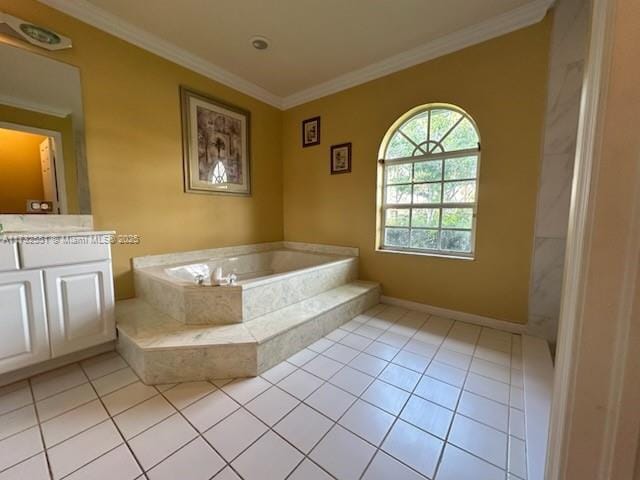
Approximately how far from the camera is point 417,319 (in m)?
2.57

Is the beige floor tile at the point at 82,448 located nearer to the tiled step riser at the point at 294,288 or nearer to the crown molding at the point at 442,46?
the tiled step riser at the point at 294,288

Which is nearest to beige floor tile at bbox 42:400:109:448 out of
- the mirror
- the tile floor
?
the tile floor

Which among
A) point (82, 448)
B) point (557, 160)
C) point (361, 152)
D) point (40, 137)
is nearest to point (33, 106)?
point (40, 137)

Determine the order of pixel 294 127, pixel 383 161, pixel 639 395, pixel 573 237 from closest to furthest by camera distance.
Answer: pixel 639 395, pixel 573 237, pixel 383 161, pixel 294 127

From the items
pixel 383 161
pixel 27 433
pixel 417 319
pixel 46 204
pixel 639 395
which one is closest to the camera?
pixel 639 395

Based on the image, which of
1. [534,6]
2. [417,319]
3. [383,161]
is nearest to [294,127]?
[383,161]

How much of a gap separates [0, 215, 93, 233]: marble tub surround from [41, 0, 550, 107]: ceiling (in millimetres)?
1551

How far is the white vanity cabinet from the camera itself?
149 centimetres

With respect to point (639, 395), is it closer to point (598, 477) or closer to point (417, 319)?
point (598, 477)

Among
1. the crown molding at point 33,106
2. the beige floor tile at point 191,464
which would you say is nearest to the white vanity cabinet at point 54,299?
the crown molding at point 33,106

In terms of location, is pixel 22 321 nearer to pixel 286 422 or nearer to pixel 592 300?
pixel 286 422

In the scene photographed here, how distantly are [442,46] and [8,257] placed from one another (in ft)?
11.7

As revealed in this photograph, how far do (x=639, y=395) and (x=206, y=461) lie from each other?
4.63ft

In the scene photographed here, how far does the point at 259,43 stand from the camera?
2.41 m
